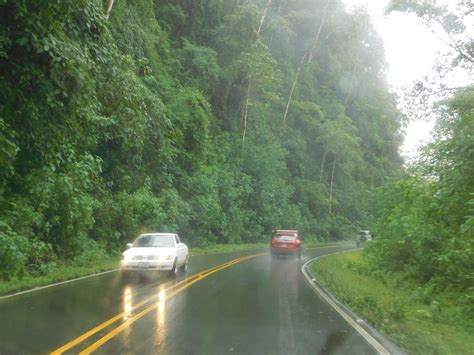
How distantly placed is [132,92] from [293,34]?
4218cm

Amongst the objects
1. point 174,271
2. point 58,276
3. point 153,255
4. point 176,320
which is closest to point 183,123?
point 174,271

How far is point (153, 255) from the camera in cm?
1725

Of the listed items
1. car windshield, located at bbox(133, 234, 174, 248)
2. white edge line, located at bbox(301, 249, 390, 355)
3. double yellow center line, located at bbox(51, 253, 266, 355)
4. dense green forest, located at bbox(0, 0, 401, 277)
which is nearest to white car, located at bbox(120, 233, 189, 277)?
car windshield, located at bbox(133, 234, 174, 248)

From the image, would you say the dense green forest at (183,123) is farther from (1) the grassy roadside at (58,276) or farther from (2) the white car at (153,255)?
(2) the white car at (153,255)

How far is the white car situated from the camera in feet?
55.9

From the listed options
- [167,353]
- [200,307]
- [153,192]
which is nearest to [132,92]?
[200,307]

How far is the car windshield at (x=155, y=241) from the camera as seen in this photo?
18547 mm

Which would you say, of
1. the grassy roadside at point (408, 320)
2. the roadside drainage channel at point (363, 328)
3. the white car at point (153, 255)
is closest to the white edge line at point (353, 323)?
the roadside drainage channel at point (363, 328)

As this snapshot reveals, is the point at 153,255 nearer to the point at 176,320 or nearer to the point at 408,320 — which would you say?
the point at 176,320

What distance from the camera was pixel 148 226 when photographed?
93.8 feet

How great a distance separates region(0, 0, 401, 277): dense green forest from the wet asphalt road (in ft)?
9.45

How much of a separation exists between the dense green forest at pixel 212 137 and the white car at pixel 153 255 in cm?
263

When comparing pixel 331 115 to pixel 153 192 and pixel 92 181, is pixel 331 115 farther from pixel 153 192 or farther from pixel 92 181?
pixel 92 181

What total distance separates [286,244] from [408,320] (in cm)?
2148
